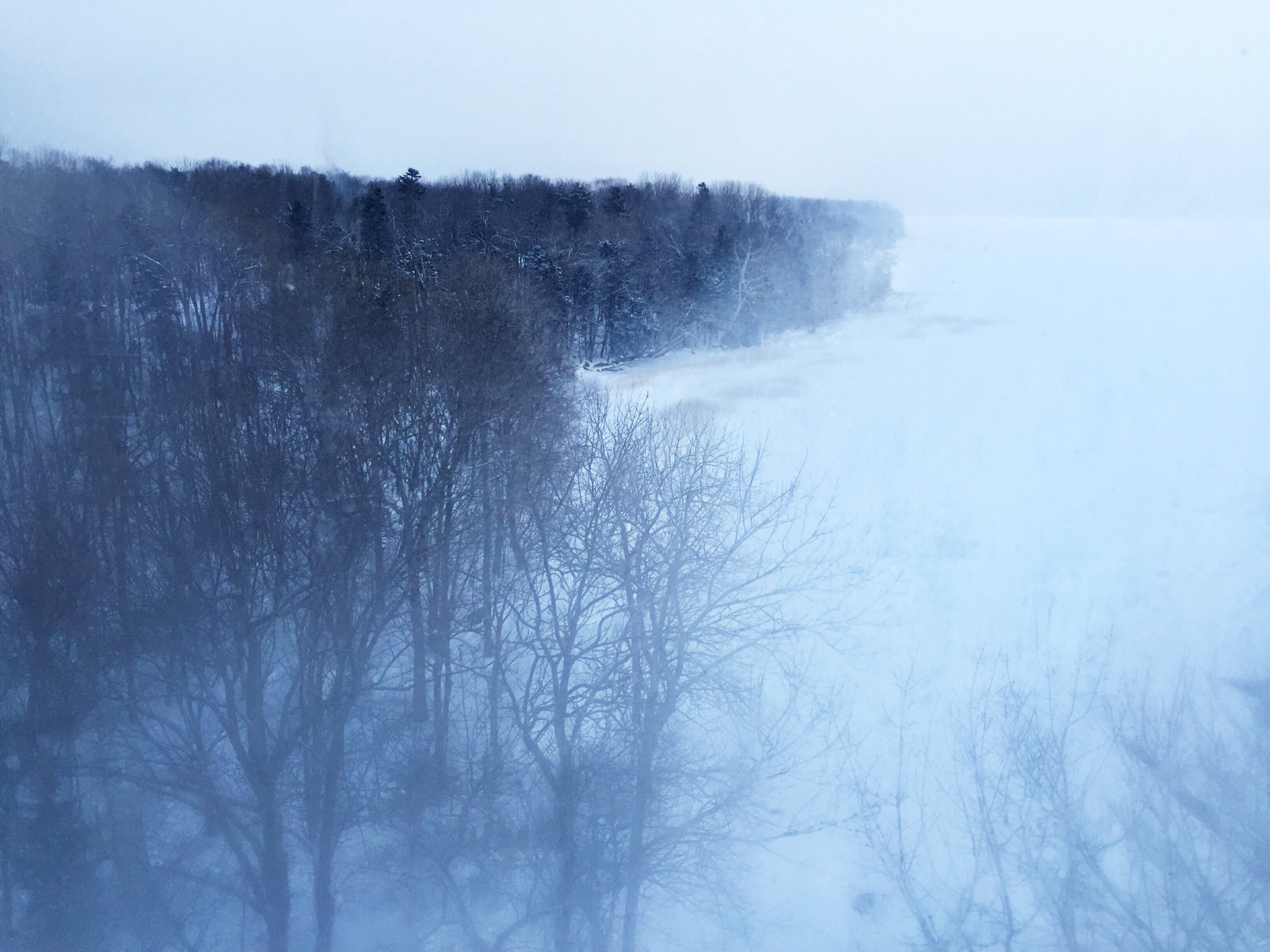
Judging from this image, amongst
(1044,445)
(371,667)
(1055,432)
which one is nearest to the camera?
(371,667)

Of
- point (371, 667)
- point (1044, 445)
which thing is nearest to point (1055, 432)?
point (1044, 445)

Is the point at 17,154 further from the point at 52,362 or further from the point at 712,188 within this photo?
the point at 712,188

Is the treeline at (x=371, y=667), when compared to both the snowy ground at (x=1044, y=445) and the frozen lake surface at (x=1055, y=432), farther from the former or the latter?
the frozen lake surface at (x=1055, y=432)

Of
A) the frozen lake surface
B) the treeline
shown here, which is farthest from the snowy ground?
the treeline

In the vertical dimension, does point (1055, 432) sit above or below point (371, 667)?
above

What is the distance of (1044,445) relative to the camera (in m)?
→ 14.8

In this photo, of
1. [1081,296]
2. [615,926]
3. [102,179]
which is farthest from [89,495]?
[1081,296]

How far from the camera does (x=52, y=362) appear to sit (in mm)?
13523

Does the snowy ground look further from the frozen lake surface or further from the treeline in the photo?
the treeline

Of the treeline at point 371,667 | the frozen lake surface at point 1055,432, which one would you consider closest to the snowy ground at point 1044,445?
the frozen lake surface at point 1055,432

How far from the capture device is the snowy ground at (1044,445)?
889cm

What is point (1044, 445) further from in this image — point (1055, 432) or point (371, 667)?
point (371, 667)

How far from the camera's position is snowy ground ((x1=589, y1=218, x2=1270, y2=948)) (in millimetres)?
8891

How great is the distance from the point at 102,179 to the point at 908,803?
25.1 meters
